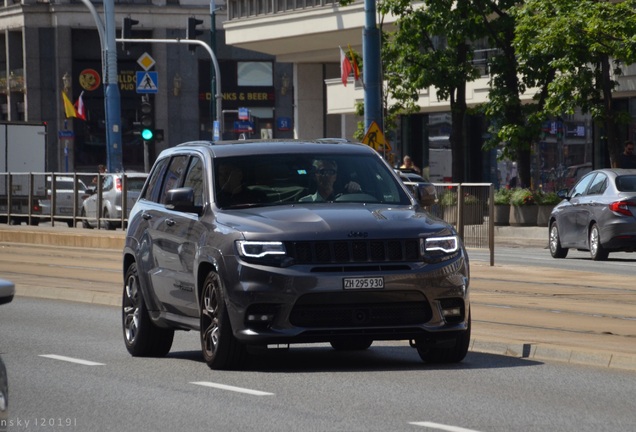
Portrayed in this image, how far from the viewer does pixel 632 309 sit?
15.4 meters

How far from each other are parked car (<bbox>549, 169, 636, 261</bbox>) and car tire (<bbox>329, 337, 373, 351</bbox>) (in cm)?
1280

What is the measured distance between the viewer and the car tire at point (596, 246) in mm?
25531

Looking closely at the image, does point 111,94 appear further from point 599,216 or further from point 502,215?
point 599,216

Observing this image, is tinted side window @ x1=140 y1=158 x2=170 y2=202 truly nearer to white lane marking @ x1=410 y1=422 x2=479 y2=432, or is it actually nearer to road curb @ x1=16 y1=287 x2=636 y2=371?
road curb @ x1=16 y1=287 x2=636 y2=371

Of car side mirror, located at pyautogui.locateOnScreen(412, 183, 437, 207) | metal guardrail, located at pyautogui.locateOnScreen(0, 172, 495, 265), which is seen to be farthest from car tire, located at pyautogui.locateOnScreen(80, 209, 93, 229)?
car side mirror, located at pyautogui.locateOnScreen(412, 183, 437, 207)

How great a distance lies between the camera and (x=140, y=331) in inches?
496

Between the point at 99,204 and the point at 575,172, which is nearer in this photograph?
the point at 99,204

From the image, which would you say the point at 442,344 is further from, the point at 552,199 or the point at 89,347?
the point at 552,199

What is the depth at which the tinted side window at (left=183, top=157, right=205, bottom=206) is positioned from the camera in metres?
12.0

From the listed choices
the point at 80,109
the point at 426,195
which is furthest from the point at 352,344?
the point at 80,109

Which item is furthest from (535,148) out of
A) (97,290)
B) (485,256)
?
(97,290)

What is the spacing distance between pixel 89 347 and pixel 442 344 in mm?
3365

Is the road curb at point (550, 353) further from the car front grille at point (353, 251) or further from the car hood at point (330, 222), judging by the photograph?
the car front grille at point (353, 251)

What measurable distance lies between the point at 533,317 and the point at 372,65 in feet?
46.8
